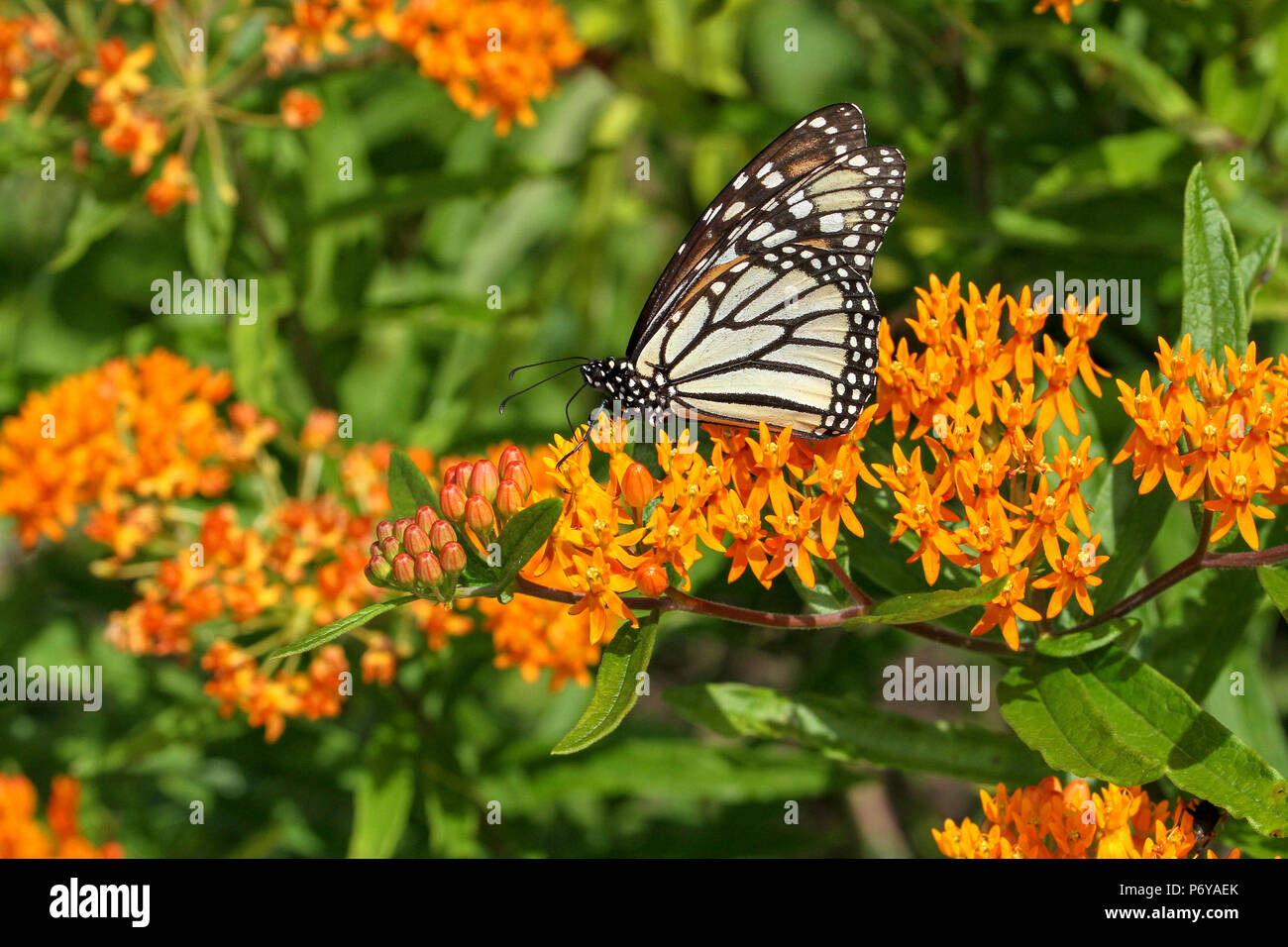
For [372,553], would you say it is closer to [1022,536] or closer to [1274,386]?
[1022,536]

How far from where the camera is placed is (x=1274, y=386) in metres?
2.16

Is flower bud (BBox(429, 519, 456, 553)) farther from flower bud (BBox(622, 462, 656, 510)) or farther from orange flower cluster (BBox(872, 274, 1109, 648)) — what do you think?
orange flower cluster (BBox(872, 274, 1109, 648))

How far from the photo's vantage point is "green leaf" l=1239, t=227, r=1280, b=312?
2387 millimetres

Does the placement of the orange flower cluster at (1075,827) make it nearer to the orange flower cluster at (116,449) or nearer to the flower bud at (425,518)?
the flower bud at (425,518)

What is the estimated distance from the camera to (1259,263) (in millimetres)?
2404

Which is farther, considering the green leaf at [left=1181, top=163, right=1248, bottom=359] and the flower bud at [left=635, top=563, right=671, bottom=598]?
the green leaf at [left=1181, top=163, right=1248, bottom=359]

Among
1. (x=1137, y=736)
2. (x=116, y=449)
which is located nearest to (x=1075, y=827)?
(x=1137, y=736)

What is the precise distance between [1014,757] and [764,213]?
4.35ft

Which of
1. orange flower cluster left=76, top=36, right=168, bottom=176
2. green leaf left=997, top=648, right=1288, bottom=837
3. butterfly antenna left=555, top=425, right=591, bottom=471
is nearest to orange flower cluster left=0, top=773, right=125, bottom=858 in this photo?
orange flower cluster left=76, top=36, right=168, bottom=176

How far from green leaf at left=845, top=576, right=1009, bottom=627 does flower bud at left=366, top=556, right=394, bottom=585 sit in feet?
2.65

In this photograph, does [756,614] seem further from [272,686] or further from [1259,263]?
[272,686]

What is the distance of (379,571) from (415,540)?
11 cm

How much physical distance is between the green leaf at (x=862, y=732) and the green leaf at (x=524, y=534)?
2.33 feet

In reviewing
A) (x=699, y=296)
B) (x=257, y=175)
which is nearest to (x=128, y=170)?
(x=257, y=175)
